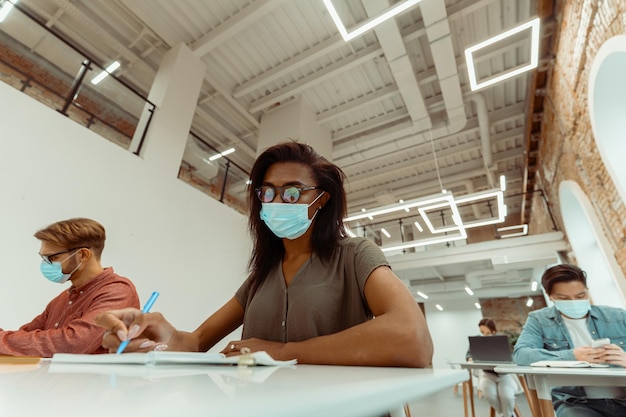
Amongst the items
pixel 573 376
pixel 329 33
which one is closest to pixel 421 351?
pixel 573 376

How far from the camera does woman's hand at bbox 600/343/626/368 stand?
5.25 ft

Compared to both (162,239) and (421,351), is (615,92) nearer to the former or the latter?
(421,351)

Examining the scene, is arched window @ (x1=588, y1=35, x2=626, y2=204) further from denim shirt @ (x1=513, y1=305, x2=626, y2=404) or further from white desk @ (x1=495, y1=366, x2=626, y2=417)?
white desk @ (x1=495, y1=366, x2=626, y2=417)

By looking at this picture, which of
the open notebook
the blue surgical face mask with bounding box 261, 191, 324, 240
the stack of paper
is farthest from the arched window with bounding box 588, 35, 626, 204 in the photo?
the open notebook

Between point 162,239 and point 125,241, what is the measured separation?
0.42 metres

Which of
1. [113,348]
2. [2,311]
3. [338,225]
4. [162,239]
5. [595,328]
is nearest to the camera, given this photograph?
[113,348]

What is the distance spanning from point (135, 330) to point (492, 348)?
3954mm

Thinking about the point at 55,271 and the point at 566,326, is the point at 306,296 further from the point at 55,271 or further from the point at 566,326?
the point at 566,326

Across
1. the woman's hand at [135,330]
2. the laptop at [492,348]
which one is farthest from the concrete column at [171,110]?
the laptop at [492,348]

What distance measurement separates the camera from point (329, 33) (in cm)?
464

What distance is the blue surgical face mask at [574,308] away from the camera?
1.97m

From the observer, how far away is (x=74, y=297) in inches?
63.2

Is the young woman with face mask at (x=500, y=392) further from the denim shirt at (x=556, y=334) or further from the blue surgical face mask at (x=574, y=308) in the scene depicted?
the blue surgical face mask at (x=574, y=308)

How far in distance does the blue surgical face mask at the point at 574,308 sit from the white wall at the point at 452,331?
1032cm
